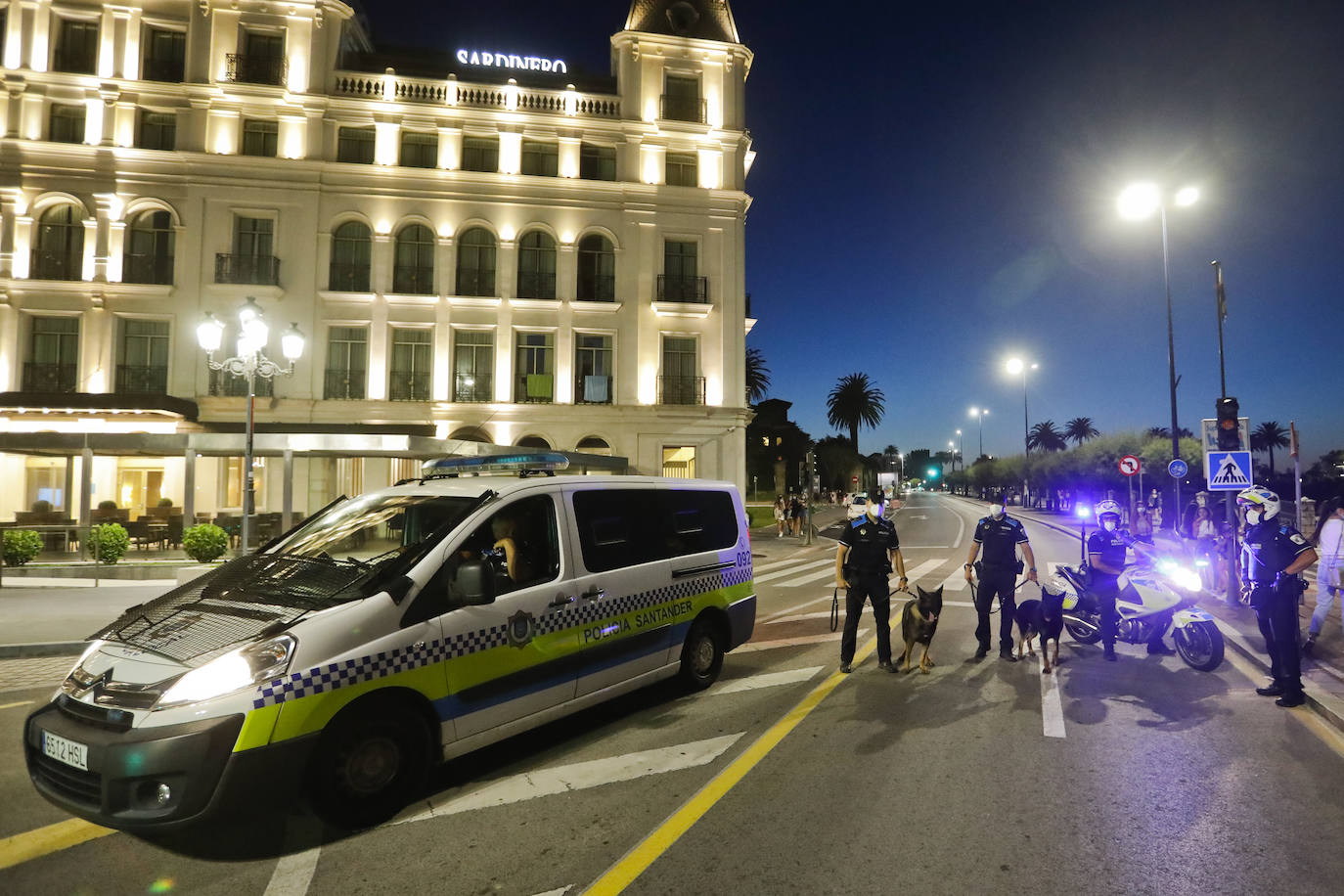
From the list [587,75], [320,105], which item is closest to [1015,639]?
[320,105]

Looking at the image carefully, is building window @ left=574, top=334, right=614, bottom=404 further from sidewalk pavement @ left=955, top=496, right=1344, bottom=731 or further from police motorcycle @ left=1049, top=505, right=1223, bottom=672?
police motorcycle @ left=1049, top=505, right=1223, bottom=672

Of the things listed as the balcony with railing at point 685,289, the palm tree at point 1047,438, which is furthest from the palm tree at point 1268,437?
the balcony with railing at point 685,289

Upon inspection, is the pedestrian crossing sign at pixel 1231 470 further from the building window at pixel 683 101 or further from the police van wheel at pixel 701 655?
the building window at pixel 683 101

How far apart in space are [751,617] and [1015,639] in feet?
13.0

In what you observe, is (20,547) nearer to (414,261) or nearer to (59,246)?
(414,261)

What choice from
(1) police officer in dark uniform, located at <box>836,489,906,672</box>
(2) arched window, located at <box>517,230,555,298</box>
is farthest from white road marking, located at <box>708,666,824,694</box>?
(2) arched window, located at <box>517,230,555,298</box>

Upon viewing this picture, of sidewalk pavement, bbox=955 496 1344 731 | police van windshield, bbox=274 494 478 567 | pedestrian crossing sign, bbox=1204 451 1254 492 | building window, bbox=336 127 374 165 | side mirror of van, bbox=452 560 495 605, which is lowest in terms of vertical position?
sidewalk pavement, bbox=955 496 1344 731

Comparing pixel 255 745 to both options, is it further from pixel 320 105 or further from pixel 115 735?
pixel 320 105

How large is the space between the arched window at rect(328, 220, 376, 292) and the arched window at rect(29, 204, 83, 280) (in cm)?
905

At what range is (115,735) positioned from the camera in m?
3.37

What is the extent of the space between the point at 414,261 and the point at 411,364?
4.23m

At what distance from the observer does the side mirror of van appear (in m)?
4.02

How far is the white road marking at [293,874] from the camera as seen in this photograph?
10.6ft

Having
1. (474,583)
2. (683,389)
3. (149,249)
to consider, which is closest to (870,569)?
(474,583)
